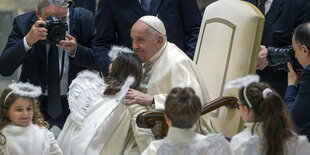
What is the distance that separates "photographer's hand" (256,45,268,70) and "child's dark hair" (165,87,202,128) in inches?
54.5

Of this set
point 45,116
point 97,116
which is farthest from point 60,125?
point 97,116

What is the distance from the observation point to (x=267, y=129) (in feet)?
11.5

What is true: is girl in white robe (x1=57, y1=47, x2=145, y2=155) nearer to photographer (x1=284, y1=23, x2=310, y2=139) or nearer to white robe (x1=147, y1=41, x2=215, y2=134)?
white robe (x1=147, y1=41, x2=215, y2=134)

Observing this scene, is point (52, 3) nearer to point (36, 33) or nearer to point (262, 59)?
point (36, 33)

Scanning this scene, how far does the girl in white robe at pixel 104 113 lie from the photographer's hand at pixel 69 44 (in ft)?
1.18


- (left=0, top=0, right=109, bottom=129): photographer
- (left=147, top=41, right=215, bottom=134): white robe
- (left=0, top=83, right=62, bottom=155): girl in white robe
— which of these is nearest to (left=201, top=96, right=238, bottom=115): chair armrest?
(left=147, top=41, right=215, bottom=134): white robe

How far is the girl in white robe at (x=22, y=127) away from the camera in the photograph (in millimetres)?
3967

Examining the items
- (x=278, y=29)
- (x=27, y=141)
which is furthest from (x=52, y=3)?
(x=278, y=29)

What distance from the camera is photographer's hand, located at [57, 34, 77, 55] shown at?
4871 millimetres

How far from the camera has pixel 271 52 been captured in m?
4.49

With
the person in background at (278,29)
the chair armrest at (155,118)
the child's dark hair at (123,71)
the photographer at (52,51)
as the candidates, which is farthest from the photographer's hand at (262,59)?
the photographer at (52,51)

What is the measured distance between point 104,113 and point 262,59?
4.05ft

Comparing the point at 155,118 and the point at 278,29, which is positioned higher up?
the point at 278,29

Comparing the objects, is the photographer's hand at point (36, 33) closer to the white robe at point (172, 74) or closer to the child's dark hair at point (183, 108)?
the white robe at point (172, 74)
